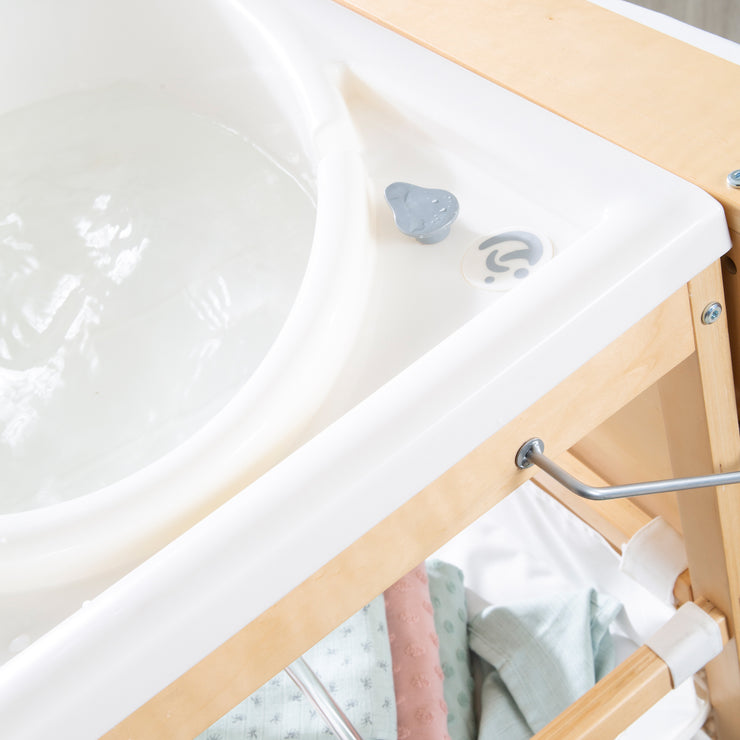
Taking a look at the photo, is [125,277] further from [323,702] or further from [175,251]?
[323,702]

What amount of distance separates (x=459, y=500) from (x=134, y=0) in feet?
2.79

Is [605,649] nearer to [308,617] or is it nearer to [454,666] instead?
[454,666]

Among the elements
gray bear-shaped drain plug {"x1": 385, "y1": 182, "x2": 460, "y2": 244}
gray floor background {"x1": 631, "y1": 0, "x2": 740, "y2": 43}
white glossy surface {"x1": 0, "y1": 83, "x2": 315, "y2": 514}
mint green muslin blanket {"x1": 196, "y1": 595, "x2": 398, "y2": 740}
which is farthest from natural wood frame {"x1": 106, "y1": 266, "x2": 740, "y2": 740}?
gray floor background {"x1": 631, "y1": 0, "x2": 740, "y2": 43}

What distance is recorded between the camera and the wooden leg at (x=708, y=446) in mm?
644

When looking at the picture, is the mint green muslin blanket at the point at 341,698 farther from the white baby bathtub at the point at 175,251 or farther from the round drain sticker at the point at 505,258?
the round drain sticker at the point at 505,258

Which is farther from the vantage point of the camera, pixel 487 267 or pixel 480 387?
pixel 487 267

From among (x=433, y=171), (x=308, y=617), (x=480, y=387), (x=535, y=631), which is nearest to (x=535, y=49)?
(x=433, y=171)

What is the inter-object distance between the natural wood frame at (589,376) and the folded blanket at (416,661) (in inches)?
7.9

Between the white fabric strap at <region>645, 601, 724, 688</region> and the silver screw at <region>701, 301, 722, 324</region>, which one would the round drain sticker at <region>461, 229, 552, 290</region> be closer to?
the silver screw at <region>701, 301, 722, 324</region>

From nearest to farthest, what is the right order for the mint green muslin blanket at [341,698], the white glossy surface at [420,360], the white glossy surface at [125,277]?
1. the white glossy surface at [420,360]
2. the white glossy surface at [125,277]
3. the mint green muslin blanket at [341,698]

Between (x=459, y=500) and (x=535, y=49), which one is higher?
(x=535, y=49)

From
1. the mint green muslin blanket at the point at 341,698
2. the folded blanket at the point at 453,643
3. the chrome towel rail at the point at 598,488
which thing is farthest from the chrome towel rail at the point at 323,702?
the chrome towel rail at the point at 598,488

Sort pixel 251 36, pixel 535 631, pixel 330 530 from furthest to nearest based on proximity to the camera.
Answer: pixel 535 631 → pixel 251 36 → pixel 330 530

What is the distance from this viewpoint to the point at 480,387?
0.50 m
